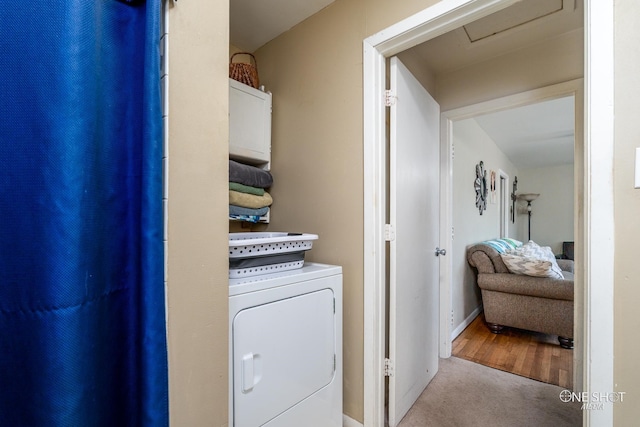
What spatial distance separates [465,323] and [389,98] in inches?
108

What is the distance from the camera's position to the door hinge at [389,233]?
5.11ft

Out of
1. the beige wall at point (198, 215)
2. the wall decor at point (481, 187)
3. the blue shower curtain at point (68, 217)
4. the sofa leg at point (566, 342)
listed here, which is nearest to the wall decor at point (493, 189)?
the wall decor at point (481, 187)

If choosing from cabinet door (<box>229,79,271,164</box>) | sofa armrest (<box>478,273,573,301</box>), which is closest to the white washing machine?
cabinet door (<box>229,79,271,164</box>)

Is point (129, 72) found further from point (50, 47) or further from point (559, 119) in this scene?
point (559, 119)

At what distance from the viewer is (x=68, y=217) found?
61 cm

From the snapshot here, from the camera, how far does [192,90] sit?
792 millimetres

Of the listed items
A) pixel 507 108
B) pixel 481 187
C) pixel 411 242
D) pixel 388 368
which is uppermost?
pixel 507 108

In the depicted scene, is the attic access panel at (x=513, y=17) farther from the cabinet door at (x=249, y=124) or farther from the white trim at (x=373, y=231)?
the cabinet door at (x=249, y=124)

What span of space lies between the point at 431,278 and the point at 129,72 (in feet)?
6.75

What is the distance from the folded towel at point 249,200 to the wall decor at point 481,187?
296 cm

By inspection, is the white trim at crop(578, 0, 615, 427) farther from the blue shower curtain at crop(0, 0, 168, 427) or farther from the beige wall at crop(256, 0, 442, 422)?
the blue shower curtain at crop(0, 0, 168, 427)

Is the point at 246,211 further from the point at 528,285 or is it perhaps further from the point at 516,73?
the point at 528,285

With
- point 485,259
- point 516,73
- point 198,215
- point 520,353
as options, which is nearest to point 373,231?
point 198,215

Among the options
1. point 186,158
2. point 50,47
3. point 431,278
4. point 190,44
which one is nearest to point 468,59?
point 431,278
